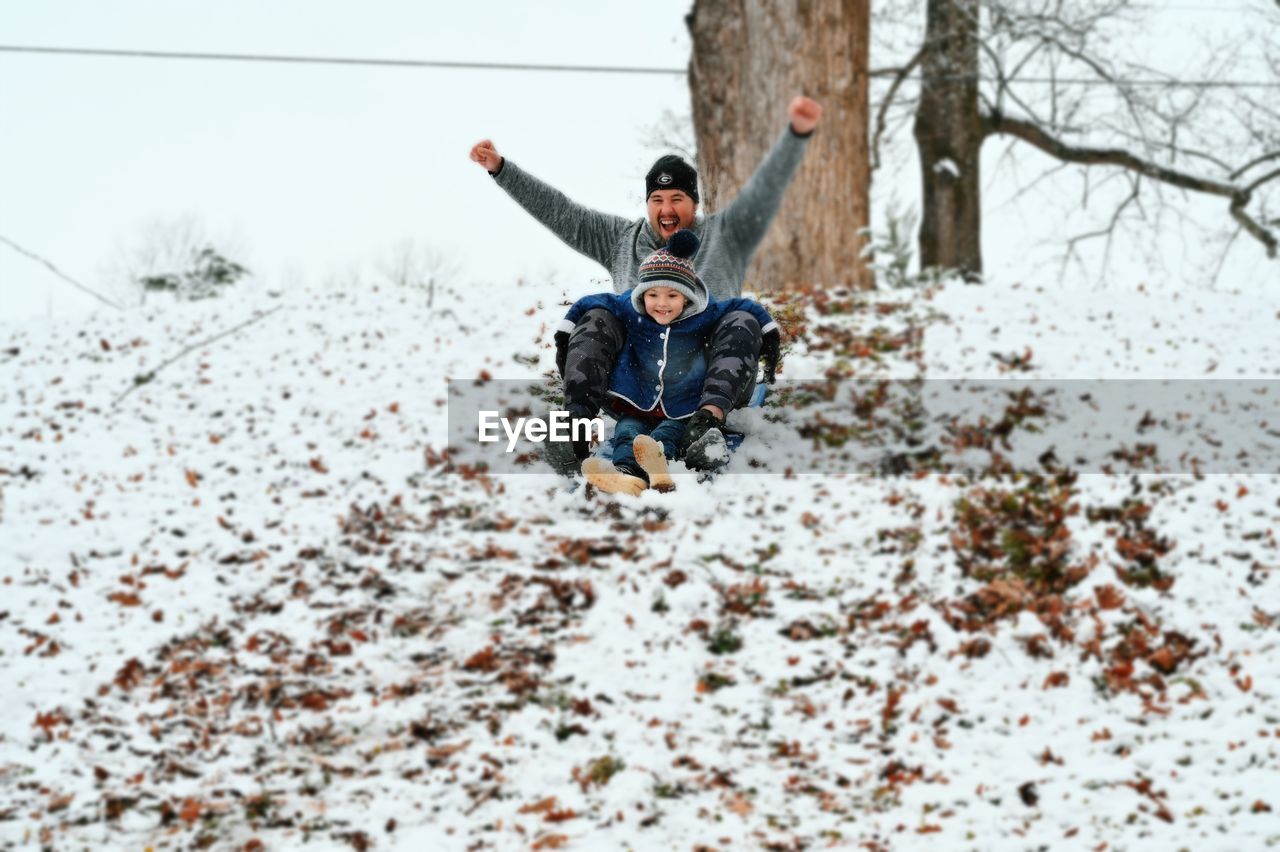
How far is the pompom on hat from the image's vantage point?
85.9 inches

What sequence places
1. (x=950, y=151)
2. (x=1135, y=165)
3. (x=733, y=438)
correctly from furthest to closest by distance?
1. (x=1135, y=165)
2. (x=950, y=151)
3. (x=733, y=438)

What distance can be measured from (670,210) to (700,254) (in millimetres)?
174

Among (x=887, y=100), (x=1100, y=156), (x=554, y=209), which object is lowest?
(x=554, y=209)

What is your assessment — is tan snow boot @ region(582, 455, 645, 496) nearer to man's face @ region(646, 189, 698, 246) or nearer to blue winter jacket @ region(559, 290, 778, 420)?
blue winter jacket @ region(559, 290, 778, 420)

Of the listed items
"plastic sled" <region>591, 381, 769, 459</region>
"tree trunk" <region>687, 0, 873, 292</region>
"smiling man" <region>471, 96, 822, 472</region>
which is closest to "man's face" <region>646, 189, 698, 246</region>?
"smiling man" <region>471, 96, 822, 472</region>

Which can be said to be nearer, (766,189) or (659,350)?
(766,189)

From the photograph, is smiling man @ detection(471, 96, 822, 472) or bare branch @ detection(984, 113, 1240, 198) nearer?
smiling man @ detection(471, 96, 822, 472)

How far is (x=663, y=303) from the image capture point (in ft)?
7.37

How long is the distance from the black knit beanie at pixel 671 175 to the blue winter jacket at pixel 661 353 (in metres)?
0.27

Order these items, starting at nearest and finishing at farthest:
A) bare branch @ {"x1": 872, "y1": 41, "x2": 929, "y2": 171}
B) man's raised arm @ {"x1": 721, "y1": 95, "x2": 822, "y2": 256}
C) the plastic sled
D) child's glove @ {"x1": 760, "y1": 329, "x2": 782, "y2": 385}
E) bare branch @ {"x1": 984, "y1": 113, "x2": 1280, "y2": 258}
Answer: man's raised arm @ {"x1": 721, "y1": 95, "x2": 822, "y2": 256}, child's glove @ {"x1": 760, "y1": 329, "x2": 782, "y2": 385}, the plastic sled, bare branch @ {"x1": 872, "y1": 41, "x2": 929, "y2": 171}, bare branch @ {"x1": 984, "y1": 113, "x2": 1280, "y2": 258}

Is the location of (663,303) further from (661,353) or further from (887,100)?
(887,100)

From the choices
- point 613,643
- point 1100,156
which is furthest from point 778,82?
point 1100,156

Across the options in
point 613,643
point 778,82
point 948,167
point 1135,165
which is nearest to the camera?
point 778,82

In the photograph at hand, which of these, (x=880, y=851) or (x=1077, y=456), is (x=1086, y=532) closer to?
(x=1077, y=456)
